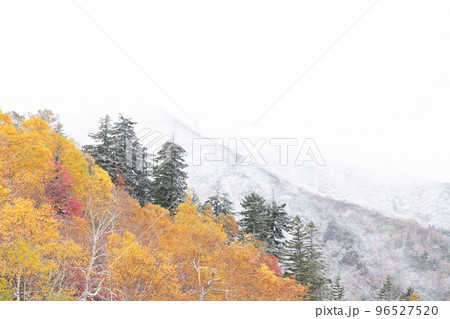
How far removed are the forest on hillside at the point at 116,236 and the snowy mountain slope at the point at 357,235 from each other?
62.5 ft

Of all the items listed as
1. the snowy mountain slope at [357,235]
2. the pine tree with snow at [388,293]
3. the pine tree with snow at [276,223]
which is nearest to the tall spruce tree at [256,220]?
the pine tree with snow at [276,223]

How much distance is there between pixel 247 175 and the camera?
2638 inches

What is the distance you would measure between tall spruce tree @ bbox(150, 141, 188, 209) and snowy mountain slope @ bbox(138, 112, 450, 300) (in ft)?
59.1

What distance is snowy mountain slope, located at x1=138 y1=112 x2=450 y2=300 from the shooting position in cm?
4747

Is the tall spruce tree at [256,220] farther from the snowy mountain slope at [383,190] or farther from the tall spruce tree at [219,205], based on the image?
the snowy mountain slope at [383,190]

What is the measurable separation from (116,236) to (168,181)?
45.6 ft

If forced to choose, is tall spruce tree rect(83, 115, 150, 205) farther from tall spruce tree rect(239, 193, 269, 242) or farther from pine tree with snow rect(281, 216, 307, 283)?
pine tree with snow rect(281, 216, 307, 283)

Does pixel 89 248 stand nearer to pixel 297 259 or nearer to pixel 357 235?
pixel 297 259

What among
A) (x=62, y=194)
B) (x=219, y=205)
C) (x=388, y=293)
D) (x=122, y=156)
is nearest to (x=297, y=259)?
(x=219, y=205)

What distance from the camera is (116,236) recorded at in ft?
44.6

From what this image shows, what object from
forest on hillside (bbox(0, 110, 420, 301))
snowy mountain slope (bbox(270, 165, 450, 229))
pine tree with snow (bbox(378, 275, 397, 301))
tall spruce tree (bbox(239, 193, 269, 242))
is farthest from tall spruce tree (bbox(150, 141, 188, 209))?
snowy mountain slope (bbox(270, 165, 450, 229))

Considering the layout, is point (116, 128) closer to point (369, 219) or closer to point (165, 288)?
point (165, 288)

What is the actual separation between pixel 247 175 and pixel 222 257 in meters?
52.6

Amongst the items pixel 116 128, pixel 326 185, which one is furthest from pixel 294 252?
pixel 326 185
